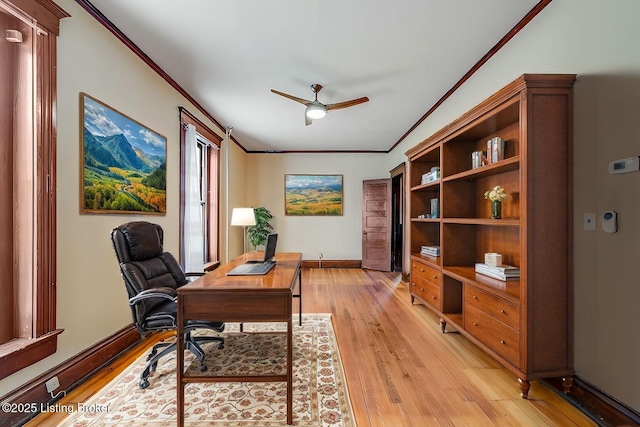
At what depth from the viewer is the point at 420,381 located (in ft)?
6.56

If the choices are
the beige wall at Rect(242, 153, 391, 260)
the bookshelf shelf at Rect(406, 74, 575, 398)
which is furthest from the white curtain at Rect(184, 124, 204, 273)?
the bookshelf shelf at Rect(406, 74, 575, 398)

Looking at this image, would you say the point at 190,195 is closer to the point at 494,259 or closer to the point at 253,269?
the point at 253,269

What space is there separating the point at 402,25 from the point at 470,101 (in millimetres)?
1234

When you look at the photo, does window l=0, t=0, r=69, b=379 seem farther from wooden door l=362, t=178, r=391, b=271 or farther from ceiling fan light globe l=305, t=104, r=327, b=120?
wooden door l=362, t=178, r=391, b=271

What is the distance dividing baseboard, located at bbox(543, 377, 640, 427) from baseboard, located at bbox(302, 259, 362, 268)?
461cm

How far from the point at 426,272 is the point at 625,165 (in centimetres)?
200

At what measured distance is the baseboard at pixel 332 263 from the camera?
638 cm

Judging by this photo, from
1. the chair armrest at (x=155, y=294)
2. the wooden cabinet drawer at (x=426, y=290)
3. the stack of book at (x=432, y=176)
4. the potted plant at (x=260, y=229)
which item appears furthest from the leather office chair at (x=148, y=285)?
the potted plant at (x=260, y=229)

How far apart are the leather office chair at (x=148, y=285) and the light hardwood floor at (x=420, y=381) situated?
0.55 m

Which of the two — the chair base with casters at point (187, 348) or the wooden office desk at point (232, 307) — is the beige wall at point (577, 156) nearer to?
the chair base with casters at point (187, 348)

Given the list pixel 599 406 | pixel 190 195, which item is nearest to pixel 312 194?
pixel 190 195

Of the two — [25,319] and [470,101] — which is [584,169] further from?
[25,319]

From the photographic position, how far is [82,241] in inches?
80.1

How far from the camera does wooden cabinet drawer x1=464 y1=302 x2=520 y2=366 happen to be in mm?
1838
